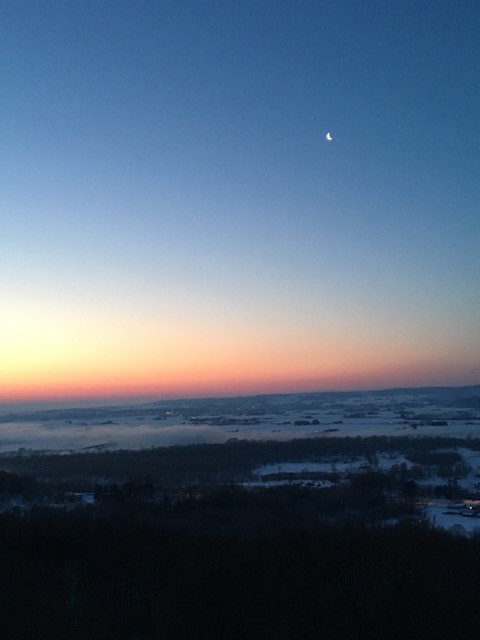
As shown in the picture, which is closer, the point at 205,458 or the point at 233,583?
the point at 233,583

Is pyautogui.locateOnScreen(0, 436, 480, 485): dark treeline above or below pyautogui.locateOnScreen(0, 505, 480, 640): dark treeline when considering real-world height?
below

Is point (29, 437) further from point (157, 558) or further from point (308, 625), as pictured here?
point (308, 625)

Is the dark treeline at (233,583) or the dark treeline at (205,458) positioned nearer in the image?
the dark treeline at (233,583)

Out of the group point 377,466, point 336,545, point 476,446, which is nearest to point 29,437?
point 377,466

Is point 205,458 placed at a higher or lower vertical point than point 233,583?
lower

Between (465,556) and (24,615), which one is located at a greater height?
(24,615)

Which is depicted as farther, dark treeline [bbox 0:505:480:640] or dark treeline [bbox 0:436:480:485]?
dark treeline [bbox 0:436:480:485]

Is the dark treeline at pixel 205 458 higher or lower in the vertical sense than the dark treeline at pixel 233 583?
lower

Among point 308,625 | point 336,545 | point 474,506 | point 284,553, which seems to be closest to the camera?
point 308,625
